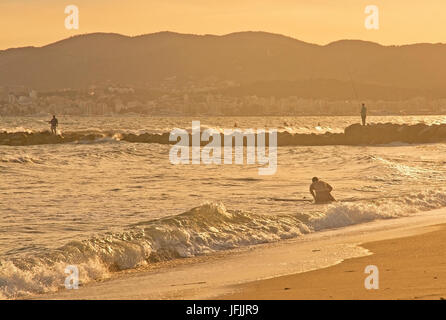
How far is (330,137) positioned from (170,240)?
152 feet

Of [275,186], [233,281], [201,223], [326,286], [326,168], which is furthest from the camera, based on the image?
[326,168]

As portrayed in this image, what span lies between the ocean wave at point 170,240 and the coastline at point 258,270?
465mm

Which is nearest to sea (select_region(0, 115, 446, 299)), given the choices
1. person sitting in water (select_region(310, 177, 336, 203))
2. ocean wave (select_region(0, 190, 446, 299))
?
ocean wave (select_region(0, 190, 446, 299))

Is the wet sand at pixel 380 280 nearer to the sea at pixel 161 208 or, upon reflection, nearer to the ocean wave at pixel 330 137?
the sea at pixel 161 208

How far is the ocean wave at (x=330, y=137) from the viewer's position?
54.7 m

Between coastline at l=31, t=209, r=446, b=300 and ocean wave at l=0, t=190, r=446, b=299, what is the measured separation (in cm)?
47

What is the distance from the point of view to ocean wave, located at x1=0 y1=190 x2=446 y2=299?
10086 mm

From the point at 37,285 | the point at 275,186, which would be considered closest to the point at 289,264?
the point at 37,285

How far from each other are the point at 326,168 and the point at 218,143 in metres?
26.0

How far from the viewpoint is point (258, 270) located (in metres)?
10.1

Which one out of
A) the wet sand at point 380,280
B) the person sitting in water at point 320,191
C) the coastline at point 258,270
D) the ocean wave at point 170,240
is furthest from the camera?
the person sitting in water at point 320,191

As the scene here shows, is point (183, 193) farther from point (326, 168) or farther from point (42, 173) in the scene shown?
point (326, 168)

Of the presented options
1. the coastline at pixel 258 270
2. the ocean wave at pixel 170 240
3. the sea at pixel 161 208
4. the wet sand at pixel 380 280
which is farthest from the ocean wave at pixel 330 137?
the wet sand at pixel 380 280

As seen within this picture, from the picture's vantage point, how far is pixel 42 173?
27.3 meters
